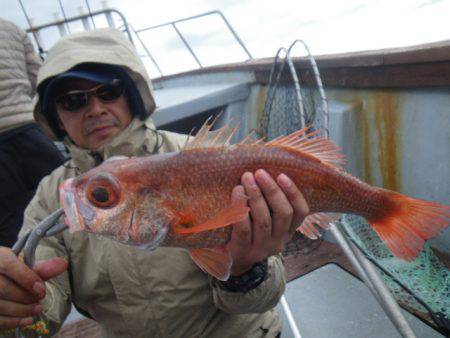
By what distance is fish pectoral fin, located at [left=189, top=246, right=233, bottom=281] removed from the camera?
135 cm

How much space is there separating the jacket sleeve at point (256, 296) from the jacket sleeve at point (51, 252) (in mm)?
809

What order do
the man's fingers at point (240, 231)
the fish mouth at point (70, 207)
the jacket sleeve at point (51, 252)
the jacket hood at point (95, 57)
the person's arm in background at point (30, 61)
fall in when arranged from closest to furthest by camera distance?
the fish mouth at point (70, 207)
the man's fingers at point (240, 231)
the jacket sleeve at point (51, 252)
the jacket hood at point (95, 57)
the person's arm in background at point (30, 61)

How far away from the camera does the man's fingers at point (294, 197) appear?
1385 millimetres

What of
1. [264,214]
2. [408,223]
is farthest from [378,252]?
[264,214]

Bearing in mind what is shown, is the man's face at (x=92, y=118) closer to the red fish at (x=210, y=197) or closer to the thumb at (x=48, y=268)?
the red fish at (x=210, y=197)

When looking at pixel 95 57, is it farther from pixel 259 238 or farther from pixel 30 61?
pixel 30 61

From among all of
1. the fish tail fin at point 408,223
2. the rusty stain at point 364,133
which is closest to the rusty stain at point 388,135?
the rusty stain at point 364,133

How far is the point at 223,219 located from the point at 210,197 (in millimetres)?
134

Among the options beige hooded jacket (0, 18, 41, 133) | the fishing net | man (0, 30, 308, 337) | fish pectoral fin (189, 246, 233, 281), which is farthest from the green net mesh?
beige hooded jacket (0, 18, 41, 133)

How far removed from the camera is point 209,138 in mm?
1464

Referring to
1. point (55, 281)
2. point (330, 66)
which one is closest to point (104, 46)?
point (55, 281)

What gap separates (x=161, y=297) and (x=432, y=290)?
1.56m

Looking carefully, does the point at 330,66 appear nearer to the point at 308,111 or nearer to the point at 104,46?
the point at 308,111

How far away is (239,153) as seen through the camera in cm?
139
